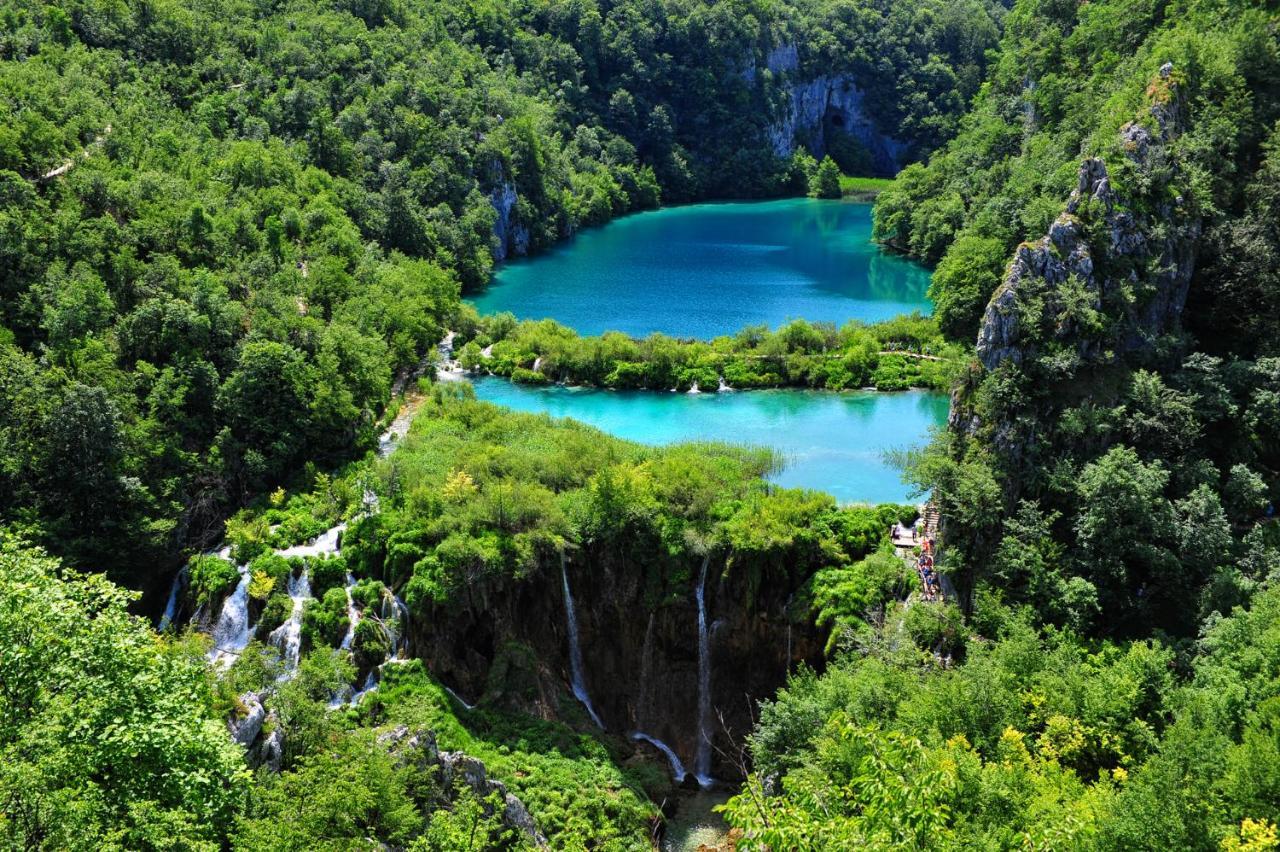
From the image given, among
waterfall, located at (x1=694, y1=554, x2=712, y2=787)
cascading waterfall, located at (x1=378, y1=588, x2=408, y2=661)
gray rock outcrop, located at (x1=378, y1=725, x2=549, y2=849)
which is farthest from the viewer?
waterfall, located at (x1=694, y1=554, x2=712, y2=787)

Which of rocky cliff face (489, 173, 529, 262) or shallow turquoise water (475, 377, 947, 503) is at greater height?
rocky cliff face (489, 173, 529, 262)

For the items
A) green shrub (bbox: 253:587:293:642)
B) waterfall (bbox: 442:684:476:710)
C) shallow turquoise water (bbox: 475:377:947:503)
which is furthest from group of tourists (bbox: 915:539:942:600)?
green shrub (bbox: 253:587:293:642)

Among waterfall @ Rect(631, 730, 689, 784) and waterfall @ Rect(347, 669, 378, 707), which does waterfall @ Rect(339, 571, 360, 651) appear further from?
waterfall @ Rect(631, 730, 689, 784)

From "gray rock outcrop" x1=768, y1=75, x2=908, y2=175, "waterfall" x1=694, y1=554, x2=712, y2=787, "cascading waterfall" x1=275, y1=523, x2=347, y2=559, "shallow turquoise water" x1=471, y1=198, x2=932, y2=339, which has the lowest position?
"waterfall" x1=694, y1=554, x2=712, y2=787

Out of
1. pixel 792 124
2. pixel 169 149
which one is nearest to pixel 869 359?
pixel 169 149

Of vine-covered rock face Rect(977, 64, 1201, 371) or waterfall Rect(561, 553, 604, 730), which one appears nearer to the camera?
waterfall Rect(561, 553, 604, 730)

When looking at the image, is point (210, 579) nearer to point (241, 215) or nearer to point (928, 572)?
point (241, 215)

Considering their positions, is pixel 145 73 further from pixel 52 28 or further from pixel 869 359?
pixel 869 359

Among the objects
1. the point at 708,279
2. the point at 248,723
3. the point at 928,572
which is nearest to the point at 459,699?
the point at 248,723
